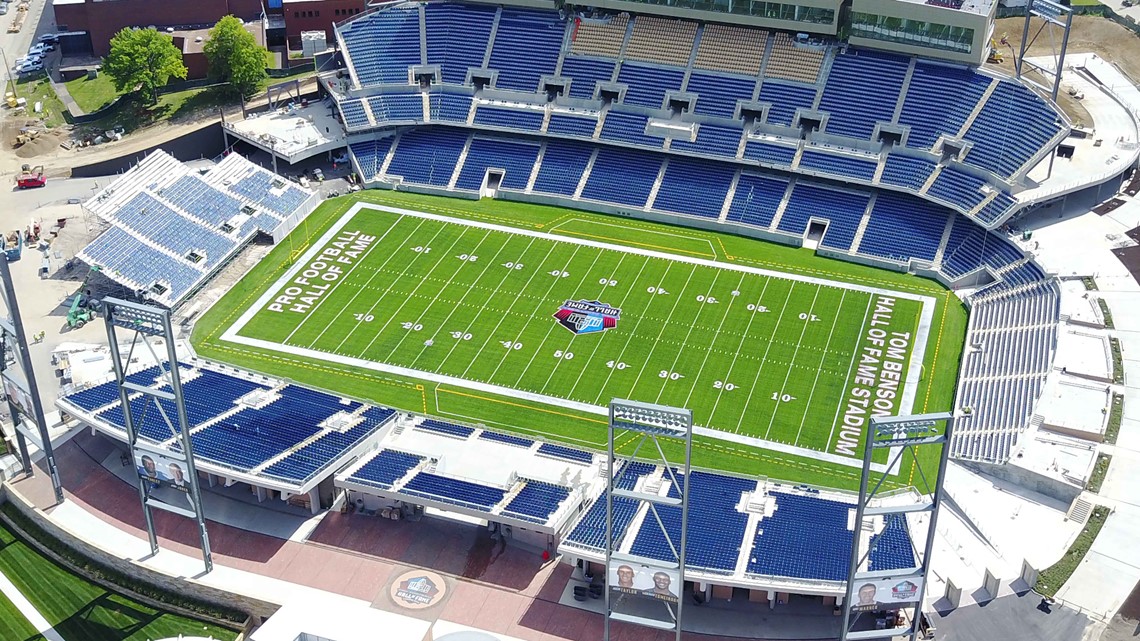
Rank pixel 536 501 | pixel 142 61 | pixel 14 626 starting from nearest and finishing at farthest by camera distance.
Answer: pixel 14 626 → pixel 536 501 → pixel 142 61

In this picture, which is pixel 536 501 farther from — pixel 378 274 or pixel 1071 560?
pixel 378 274

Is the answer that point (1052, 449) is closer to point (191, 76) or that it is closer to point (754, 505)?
point (754, 505)

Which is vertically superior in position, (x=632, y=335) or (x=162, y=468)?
(x=162, y=468)

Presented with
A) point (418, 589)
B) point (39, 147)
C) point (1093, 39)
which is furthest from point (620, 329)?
A: point (1093, 39)

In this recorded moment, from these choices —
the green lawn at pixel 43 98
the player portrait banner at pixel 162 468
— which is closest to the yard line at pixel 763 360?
the player portrait banner at pixel 162 468

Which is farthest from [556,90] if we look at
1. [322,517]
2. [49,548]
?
[49,548]

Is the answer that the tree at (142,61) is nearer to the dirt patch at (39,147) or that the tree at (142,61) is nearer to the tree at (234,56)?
the tree at (234,56)
